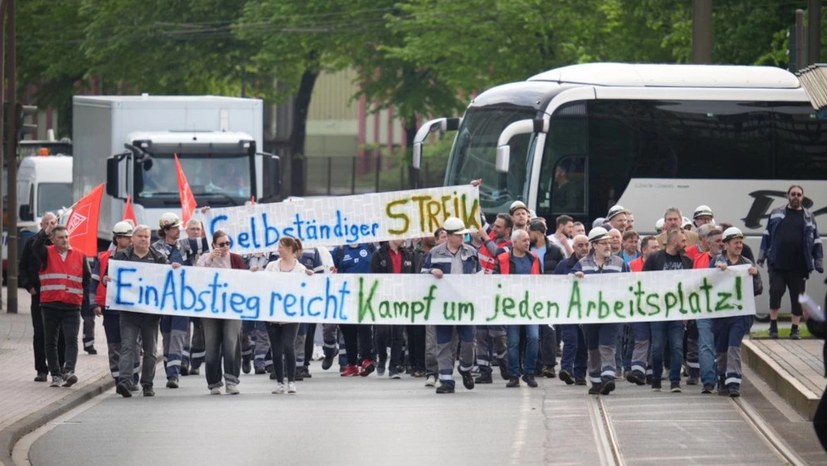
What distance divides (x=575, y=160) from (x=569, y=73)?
1711 millimetres

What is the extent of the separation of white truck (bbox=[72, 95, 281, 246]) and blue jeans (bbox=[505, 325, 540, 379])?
517 inches

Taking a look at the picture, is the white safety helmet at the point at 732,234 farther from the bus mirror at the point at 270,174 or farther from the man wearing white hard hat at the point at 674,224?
the bus mirror at the point at 270,174

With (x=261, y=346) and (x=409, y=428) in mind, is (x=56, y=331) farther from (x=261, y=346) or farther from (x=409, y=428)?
(x=409, y=428)

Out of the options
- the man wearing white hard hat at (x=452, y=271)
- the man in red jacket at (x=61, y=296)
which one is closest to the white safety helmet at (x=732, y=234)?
the man wearing white hard hat at (x=452, y=271)

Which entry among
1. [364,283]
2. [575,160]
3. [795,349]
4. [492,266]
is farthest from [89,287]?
[575,160]

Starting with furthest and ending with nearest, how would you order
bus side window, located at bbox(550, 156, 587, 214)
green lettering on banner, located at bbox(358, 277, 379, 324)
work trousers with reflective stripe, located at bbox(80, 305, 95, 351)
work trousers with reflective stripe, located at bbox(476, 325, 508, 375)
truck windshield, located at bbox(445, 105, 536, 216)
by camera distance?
1. truck windshield, located at bbox(445, 105, 536, 216)
2. bus side window, located at bbox(550, 156, 587, 214)
3. work trousers with reflective stripe, located at bbox(80, 305, 95, 351)
4. work trousers with reflective stripe, located at bbox(476, 325, 508, 375)
5. green lettering on banner, located at bbox(358, 277, 379, 324)

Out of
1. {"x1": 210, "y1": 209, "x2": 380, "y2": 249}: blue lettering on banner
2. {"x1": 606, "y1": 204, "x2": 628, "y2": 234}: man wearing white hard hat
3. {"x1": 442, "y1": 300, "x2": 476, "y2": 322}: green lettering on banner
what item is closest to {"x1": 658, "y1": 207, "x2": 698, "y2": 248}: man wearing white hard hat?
{"x1": 606, "y1": 204, "x2": 628, "y2": 234}: man wearing white hard hat

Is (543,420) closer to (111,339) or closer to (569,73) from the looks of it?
(111,339)

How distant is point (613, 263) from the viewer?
18953 millimetres

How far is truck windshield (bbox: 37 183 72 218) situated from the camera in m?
40.2

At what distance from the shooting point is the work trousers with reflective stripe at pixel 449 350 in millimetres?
18219

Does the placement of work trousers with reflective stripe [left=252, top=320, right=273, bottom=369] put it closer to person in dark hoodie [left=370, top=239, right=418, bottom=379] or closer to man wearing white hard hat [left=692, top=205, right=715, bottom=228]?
person in dark hoodie [left=370, top=239, right=418, bottom=379]

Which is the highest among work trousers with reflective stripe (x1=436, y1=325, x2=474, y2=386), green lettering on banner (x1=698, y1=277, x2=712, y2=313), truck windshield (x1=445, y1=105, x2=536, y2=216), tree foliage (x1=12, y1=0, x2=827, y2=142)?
tree foliage (x1=12, y1=0, x2=827, y2=142)

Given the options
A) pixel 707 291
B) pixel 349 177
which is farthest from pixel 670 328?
pixel 349 177
